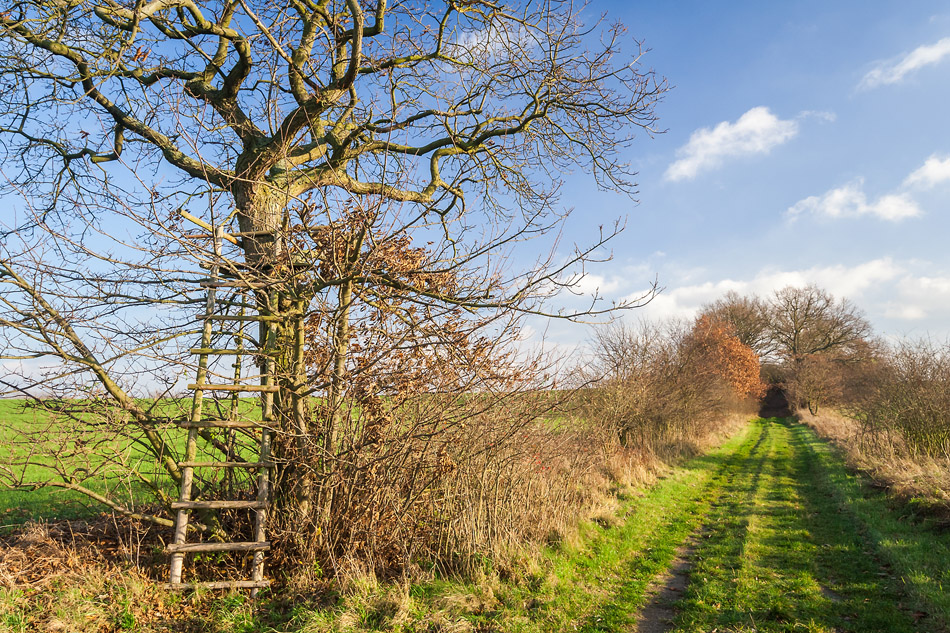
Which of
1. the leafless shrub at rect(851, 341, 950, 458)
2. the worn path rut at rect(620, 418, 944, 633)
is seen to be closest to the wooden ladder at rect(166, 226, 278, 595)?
the worn path rut at rect(620, 418, 944, 633)

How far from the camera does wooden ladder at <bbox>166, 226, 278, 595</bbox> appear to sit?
5457 millimetres

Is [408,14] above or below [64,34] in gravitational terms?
above

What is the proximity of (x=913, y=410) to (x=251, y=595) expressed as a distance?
16250 mm

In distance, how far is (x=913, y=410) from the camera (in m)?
13.9

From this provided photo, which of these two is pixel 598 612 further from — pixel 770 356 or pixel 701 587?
pixel 770 356

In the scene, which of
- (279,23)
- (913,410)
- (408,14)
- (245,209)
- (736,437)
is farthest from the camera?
(736,437)

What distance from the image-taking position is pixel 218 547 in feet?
17.9

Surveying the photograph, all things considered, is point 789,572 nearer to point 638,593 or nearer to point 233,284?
point 638,593

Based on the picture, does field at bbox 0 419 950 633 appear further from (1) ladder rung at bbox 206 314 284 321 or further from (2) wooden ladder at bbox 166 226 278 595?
(1) ladder rung at bbox 206 314 284 321

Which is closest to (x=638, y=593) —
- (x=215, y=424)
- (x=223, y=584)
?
(x=223, y=584)

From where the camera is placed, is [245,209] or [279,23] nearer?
[245,209]

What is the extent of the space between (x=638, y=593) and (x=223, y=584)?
455 cm

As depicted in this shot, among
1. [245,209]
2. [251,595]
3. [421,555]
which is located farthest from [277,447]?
[245,209]

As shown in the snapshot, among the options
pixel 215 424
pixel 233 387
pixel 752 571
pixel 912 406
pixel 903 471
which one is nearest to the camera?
pixel 215 424
